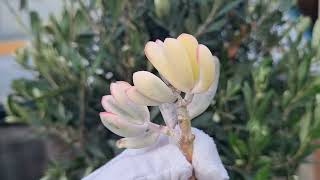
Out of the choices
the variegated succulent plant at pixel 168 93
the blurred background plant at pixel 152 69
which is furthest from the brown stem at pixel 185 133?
the blurred background plant at pixel 152 69

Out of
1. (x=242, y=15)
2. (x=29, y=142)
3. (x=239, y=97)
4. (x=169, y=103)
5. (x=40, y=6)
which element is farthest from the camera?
(x=29, y=142)

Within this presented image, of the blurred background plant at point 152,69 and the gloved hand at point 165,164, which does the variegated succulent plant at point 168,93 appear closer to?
the gloved hand at point 165,164

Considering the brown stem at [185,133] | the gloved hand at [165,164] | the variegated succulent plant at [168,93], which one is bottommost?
the gloved hand at [165,164]

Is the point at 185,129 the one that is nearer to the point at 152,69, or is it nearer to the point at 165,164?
the point at 165,164

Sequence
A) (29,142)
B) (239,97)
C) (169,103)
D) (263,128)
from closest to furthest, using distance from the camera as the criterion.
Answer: (169,103), (263,128), (239,97), (29,142)

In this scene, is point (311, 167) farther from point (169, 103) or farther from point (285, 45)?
point (169, 103)

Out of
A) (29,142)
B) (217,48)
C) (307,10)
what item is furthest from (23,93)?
(29,142)

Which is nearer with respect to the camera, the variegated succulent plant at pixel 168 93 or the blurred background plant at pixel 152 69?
the variegated succulent plant at pixel 168 93
